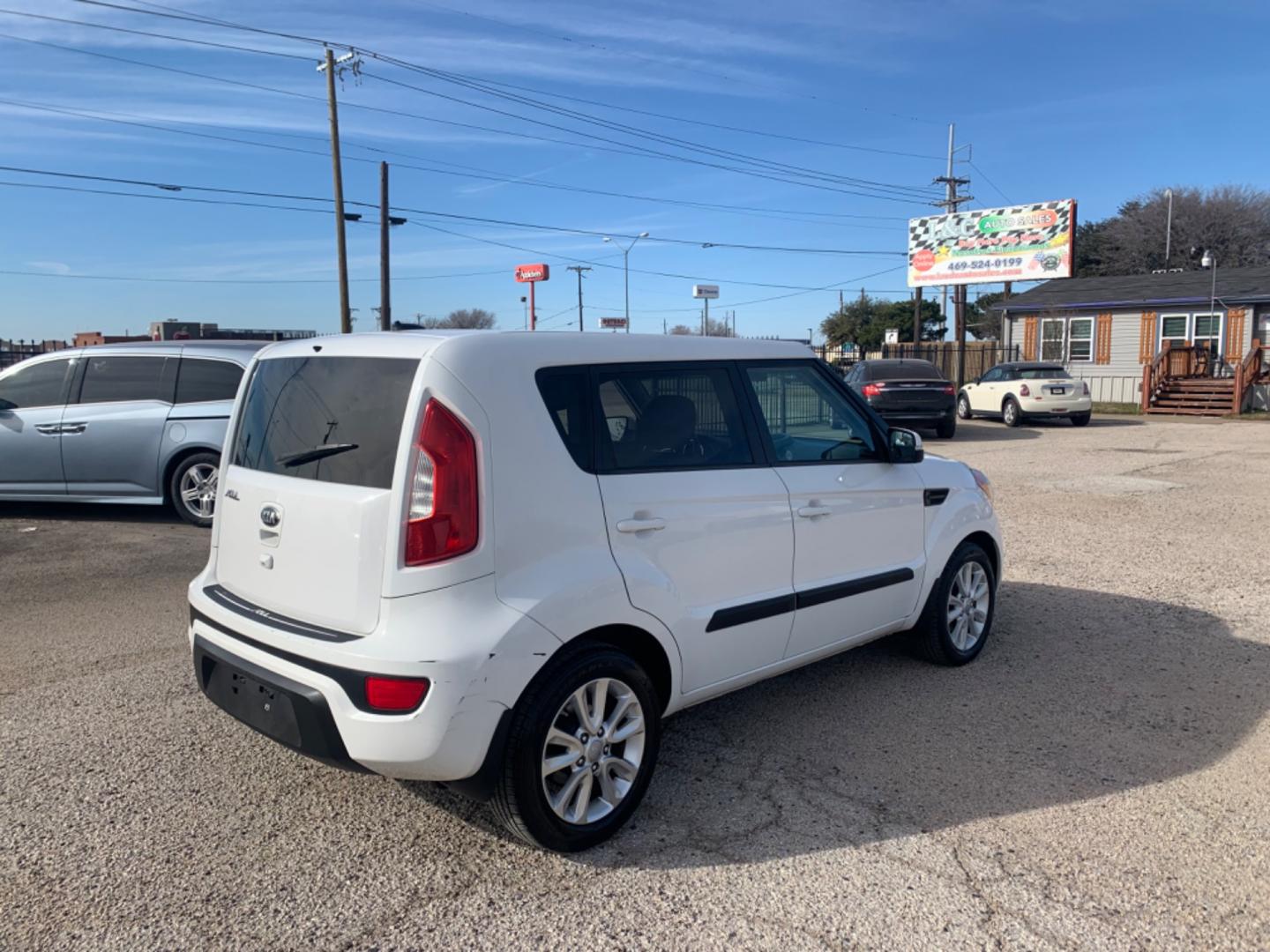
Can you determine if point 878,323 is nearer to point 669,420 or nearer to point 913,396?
point 913,396

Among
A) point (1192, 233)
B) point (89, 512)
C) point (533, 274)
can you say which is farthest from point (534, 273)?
point (1192, 233)

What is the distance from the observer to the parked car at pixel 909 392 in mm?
17641

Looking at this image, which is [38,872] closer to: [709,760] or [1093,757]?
[709,760]

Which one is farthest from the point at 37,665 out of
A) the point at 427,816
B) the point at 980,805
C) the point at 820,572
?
the point at 980,805

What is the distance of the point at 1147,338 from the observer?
3045cm

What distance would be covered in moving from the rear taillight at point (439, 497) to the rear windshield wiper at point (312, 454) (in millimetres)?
339

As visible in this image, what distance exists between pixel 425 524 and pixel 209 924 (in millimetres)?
1326

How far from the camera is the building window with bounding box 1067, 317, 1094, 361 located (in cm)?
3188

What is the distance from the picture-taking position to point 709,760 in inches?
155

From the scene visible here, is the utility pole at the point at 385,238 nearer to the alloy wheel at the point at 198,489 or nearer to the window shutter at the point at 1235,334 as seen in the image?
the alloy wheel at the point at 198,489

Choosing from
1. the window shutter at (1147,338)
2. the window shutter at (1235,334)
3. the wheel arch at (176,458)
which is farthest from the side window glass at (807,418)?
the window shutter at (1147,338)

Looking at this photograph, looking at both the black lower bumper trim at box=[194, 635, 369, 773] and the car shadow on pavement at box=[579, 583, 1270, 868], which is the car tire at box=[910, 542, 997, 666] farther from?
the black lower bumper trim at box=[194, 635, 369, 773]

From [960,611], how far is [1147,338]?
29813 mm

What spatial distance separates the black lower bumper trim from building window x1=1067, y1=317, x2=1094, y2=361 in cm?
3333
